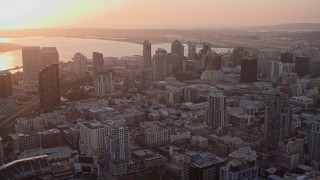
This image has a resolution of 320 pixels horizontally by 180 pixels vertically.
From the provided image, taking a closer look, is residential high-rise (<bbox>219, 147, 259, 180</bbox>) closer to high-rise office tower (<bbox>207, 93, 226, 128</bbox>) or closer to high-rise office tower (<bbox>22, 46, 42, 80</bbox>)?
high-rise office tower (<bbox>207, 93, 226, 128</bbox>)

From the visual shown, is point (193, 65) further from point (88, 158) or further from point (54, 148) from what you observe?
point (88, 158)

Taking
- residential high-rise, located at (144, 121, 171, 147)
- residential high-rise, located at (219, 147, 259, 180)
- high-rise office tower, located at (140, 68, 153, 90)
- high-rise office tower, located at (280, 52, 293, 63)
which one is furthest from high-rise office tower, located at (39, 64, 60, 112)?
high-rise office tower, located at (280, 52, 293, 63)

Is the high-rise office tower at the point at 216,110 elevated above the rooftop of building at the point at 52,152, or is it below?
above

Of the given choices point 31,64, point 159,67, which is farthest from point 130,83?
point 31,64

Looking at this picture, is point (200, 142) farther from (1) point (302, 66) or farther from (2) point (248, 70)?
(1) point (302, 66)

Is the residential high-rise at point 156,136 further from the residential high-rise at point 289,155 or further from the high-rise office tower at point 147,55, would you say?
the high-rise office tower at point 147,55

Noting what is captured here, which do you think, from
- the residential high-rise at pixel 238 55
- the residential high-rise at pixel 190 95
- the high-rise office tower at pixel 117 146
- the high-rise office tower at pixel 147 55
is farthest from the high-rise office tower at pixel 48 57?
the high-rise office tower at pixel 117 146
